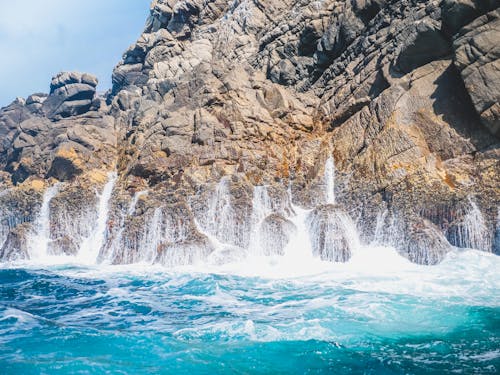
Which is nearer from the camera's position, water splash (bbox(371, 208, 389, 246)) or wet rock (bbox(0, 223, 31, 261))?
water splash (bbox(371, 208, 389, 246))

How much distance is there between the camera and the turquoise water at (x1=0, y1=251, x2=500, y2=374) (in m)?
8.80

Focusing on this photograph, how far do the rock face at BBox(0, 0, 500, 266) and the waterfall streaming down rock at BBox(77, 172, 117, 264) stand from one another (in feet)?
0.82

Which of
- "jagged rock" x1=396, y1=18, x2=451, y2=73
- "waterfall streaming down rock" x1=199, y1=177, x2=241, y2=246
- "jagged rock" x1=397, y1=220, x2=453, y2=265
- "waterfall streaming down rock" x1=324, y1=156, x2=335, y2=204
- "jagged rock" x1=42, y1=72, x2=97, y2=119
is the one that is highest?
"jagged rock" x1=42, y1=72, x2=97, y2=119

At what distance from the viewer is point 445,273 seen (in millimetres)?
15750

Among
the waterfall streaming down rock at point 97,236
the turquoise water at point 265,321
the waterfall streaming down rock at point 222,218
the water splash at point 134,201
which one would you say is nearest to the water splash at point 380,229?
the turquoise water at point 265,321

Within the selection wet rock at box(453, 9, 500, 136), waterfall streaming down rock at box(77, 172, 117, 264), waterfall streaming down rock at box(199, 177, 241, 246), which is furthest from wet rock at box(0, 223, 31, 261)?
wet rock at box(453, 9, 500, 136)

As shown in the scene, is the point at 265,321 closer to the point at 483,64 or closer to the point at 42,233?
the point at 483,64

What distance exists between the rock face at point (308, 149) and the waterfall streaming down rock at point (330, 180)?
Result: 0.66 ft

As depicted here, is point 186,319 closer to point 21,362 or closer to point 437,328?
point 21,362

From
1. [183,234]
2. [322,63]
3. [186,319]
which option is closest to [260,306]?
[186,319]

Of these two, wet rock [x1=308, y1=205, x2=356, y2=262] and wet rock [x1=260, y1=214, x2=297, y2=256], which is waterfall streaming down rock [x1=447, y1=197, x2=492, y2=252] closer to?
wet rock [x1=308, y1=205, x2=356, y2=262]

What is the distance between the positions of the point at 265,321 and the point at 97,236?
17376 mm

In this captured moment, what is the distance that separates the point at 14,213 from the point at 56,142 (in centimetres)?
751

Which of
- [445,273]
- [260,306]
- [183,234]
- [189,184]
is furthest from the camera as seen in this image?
[189,184]
